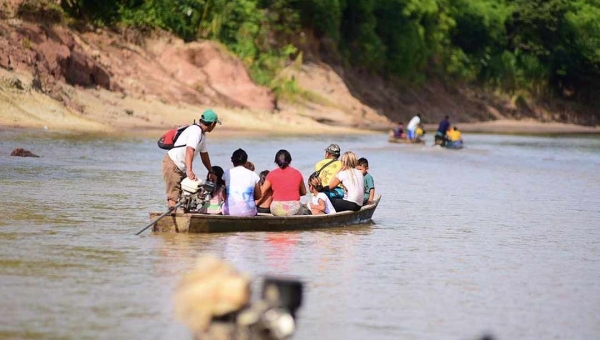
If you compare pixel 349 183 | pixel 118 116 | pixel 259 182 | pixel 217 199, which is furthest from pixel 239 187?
pixel 118 116

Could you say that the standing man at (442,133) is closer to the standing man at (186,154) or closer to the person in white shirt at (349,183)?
the person in white shirt at (349,183)

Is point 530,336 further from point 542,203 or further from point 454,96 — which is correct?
point 454,96

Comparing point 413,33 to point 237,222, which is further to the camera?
point 413,33

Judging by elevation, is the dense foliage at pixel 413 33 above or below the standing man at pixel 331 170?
above

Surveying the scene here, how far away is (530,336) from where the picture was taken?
386 inches

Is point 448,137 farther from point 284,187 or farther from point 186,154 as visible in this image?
point 186,154

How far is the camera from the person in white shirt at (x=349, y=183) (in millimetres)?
16344

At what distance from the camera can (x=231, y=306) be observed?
19.5ft

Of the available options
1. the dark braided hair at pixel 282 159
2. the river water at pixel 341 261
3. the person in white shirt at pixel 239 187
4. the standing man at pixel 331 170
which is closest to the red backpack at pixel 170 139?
the person in white shirt at pixel 239 187

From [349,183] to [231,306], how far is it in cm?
1047

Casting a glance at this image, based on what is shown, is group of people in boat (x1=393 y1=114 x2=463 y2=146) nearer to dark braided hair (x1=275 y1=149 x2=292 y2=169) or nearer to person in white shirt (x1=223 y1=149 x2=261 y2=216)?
dark braided hair (x1=275 y1=149 x2=292 y2=169)

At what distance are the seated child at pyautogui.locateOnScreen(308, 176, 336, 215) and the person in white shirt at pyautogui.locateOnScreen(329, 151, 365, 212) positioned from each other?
0.76ft

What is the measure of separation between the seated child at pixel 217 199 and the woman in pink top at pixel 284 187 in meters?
0.62

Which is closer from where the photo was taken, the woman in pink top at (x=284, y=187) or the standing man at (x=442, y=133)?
Result: the woman in pink top at (x=284, y=187)
